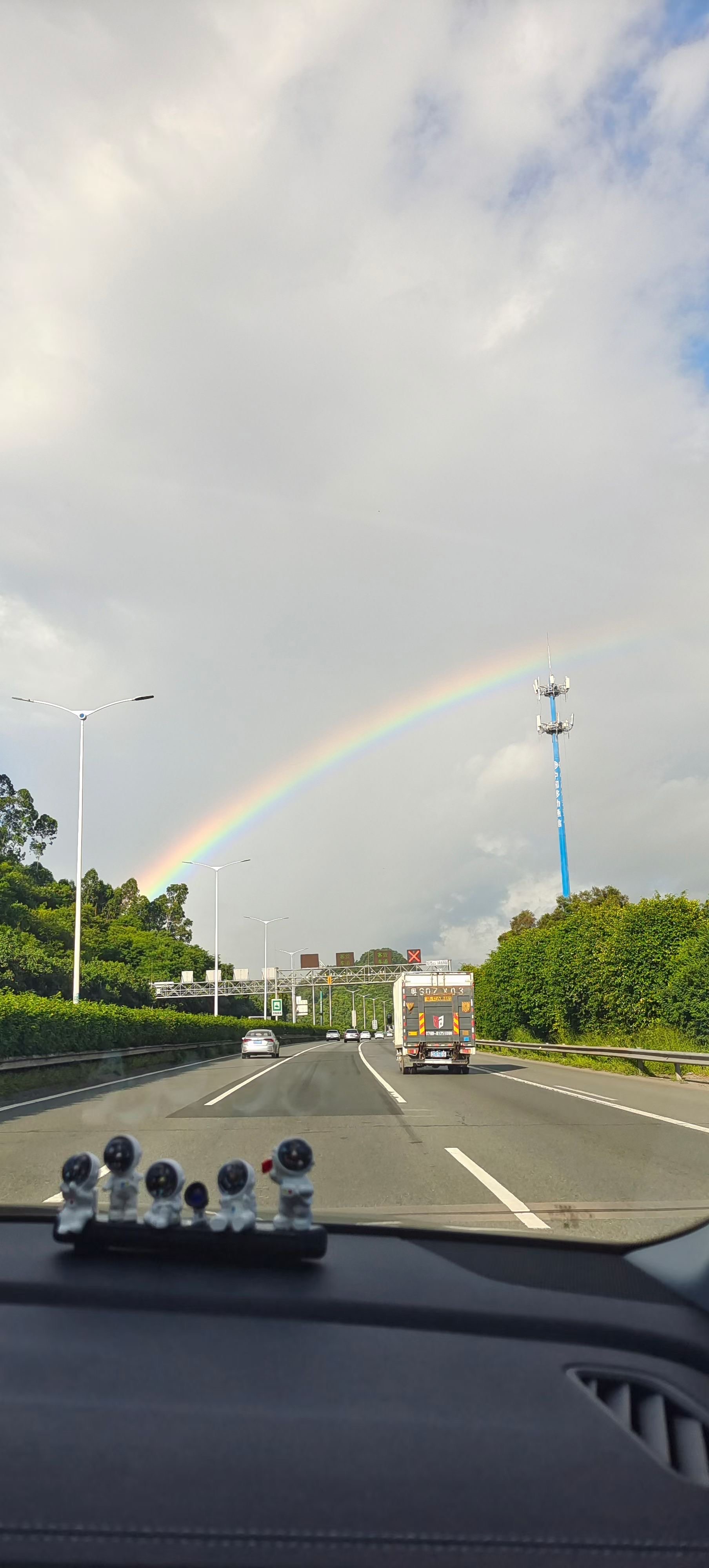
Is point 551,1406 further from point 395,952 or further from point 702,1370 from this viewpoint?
point 395,952

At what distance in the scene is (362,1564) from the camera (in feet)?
6.18

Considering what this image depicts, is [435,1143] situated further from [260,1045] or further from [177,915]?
[177,915]

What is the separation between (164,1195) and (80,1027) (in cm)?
2876

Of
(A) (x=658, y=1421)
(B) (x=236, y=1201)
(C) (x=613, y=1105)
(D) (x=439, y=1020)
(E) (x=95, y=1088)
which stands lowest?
(E) (x=95, y=1088)

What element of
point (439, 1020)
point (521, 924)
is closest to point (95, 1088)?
point (439, 1020)

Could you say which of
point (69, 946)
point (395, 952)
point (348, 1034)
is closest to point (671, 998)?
point (69, 946)

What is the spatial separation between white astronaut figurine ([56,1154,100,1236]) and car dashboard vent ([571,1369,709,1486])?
136cm

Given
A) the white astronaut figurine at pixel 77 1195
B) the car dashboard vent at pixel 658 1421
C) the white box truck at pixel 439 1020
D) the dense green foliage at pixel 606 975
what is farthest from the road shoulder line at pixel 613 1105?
the white astronaut figurine at pixel 77 1195

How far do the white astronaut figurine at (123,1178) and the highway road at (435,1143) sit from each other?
2.72 feet

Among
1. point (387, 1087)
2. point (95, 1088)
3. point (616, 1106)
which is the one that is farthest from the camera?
point (387, 1087)

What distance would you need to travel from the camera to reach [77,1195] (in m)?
2.94

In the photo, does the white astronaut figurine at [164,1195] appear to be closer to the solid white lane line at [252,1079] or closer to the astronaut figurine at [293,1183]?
the astronaut figurine at [293,1183]

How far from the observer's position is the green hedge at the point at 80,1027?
24656 millimetres

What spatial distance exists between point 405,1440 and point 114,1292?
2.97ft
